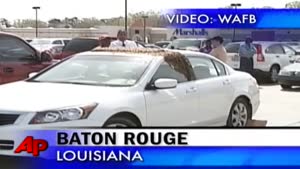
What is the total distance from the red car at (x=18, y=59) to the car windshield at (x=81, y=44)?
28cm

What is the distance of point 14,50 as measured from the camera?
4277 mm

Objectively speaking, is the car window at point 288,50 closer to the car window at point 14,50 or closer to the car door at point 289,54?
the car door at point 289,54

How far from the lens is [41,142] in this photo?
3295mm

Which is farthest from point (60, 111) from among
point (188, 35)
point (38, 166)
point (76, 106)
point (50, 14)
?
point (188, 35)

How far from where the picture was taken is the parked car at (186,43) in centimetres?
335

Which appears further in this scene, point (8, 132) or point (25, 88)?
point (25, 88)

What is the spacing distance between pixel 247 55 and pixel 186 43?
1.04ft

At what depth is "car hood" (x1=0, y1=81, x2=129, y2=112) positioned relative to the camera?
137 inches

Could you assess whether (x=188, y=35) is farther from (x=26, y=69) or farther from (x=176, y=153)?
(x=26, y=69)

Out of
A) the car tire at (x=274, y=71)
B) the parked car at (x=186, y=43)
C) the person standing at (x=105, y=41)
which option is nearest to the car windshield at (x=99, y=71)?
the person standing at (x=105, y=41)

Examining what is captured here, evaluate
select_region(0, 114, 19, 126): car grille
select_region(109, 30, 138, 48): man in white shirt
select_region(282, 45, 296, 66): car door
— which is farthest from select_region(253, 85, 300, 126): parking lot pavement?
select_region(0, 114, 19, 126): car grille

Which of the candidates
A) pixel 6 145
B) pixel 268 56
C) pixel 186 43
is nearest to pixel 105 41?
pixel 186 43

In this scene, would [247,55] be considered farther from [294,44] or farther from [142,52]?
[142,52]

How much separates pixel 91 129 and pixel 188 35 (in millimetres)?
695
